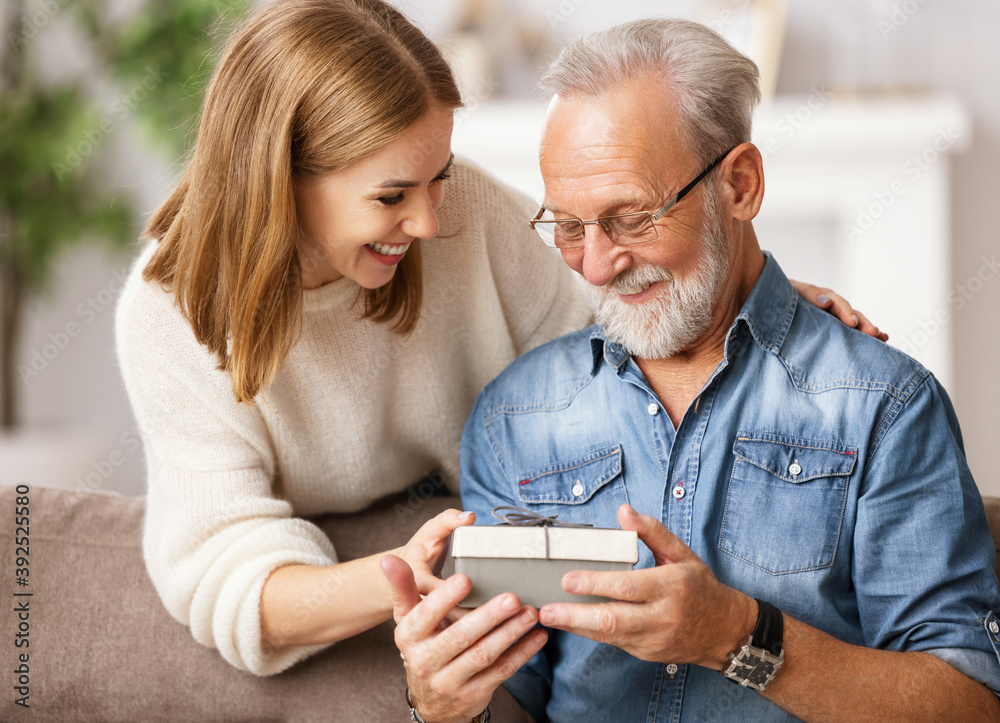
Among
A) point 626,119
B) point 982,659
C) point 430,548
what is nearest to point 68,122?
point 626,119

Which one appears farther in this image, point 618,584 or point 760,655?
point 760,655

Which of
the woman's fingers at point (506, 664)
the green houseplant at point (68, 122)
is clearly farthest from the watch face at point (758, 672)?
the green houseplant at point (68, 122)

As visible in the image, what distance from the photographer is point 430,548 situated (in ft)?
4.04

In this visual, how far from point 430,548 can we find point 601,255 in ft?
1.65

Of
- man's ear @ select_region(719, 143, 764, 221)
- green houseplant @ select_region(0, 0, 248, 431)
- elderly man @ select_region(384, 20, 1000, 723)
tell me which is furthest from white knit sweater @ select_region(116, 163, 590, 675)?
green houseplant @ select_region(0, 0, 248, 431)

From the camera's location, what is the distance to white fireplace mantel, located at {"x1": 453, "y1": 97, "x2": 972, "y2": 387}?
347cm

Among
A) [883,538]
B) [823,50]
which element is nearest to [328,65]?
[883,538]

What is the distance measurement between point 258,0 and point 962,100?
2.82 metres

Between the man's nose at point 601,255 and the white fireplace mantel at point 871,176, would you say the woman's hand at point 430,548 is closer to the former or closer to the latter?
the man's nose at point 601,255

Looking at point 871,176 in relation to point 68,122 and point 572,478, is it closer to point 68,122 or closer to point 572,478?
point 572,478

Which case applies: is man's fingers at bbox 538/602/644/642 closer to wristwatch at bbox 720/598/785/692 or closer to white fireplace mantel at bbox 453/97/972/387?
wristwatch at bbox 720/598/785/692

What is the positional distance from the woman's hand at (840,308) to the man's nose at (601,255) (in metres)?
0.39

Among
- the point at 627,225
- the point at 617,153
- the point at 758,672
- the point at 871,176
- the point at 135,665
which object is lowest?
Answer: the point at 871,176

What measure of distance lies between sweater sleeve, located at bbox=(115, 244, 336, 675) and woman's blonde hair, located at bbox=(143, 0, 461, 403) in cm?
6
